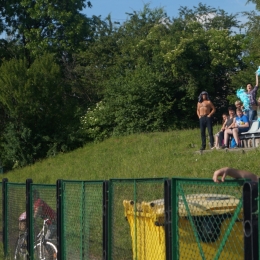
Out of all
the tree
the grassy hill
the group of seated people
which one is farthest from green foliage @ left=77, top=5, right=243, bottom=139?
the group of seated people

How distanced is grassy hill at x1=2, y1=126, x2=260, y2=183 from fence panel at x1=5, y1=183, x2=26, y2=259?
4655 mm

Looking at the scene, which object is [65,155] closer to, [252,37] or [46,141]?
[46,141]

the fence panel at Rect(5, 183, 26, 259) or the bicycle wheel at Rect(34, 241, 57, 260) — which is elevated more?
the fence panel at Rect(5, 183, 26, 259)

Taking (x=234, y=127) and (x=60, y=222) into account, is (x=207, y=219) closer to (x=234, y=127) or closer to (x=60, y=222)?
(x=60, y=222)

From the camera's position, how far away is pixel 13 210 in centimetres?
1071

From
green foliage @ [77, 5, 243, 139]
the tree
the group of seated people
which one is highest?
the tree

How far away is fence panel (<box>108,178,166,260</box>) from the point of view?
590 centimetres

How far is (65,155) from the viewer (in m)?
29.0

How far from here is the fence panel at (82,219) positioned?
23.8 feet

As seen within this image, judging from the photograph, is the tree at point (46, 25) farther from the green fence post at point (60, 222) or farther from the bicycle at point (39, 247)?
the green fence post at point (60, 222)

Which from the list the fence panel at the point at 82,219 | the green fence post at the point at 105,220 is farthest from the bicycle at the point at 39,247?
the green fence post at the point at 105,220

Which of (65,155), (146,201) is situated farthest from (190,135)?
(146,201)

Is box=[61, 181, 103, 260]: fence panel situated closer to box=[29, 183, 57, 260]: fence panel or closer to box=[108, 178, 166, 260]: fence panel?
box=[108, 178, 166, 260]: fence panel

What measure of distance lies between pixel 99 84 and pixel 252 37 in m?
9.06
